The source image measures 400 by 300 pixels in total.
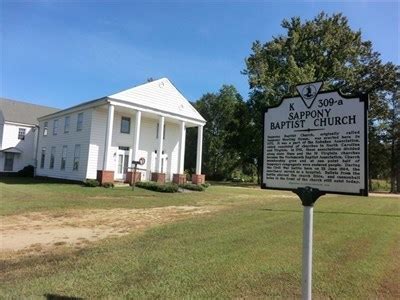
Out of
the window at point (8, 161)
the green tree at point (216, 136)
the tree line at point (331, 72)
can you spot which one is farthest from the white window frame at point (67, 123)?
the green tree at point (216, 136)

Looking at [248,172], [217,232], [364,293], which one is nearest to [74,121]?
[217,232]

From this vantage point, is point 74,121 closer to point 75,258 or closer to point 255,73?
point 255,73

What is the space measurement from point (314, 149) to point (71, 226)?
729 centimetres

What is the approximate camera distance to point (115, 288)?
5.01 m

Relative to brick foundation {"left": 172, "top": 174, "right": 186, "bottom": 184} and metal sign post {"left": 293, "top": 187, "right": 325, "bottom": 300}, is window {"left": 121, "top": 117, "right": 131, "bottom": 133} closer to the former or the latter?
brick foundation {"left": 172, "top": 174, "right": 186, "bottom": 184}

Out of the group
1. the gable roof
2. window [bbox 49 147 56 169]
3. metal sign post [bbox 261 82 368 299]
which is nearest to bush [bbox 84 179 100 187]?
the gable roof

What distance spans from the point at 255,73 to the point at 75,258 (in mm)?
38988

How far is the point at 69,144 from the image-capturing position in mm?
31016

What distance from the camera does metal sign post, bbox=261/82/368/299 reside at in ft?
13.3

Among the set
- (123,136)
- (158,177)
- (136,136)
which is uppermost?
(123,136)

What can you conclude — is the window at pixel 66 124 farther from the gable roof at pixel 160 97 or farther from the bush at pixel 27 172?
the bush at pixel 27 172

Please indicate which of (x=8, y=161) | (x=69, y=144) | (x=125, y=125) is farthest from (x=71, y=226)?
(x=8, y=161)

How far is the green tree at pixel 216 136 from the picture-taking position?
61.2 metres

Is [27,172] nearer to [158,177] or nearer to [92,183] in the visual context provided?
[158,177]
